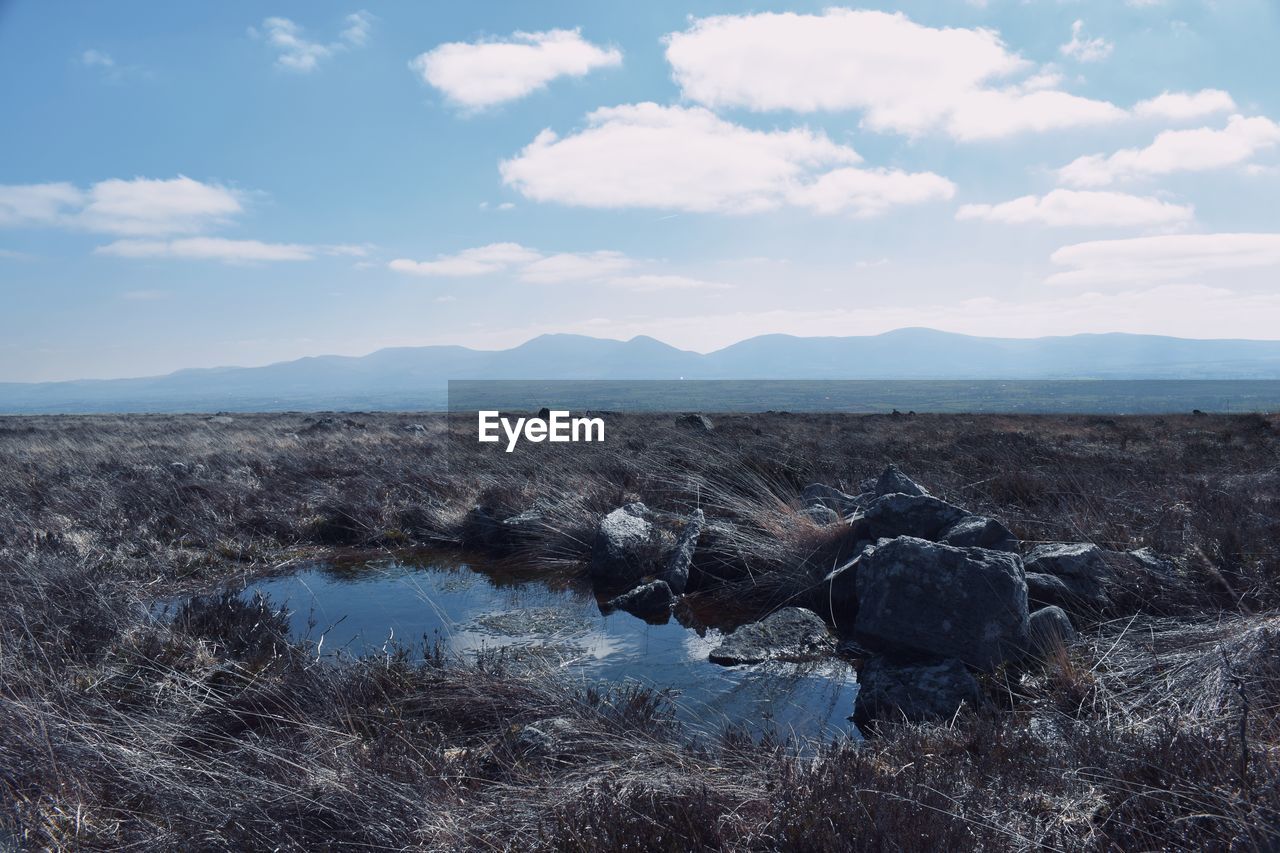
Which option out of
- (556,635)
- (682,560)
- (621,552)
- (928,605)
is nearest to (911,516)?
(928,605)

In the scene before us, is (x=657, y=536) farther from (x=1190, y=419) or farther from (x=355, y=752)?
(x=1190, y=419)

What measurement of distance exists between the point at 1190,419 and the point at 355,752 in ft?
134

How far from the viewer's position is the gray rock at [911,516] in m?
7.69

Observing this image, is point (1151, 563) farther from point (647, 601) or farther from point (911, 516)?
point (647, 601)

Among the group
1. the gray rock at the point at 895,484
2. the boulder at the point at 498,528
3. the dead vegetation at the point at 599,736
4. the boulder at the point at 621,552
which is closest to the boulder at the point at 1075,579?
the dead vegetation at the point at 599,736

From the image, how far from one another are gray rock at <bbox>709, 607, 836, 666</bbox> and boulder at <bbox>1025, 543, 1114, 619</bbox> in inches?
82.0

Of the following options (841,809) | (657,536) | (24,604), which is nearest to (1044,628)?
(841,809)

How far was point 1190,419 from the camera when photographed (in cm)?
3334

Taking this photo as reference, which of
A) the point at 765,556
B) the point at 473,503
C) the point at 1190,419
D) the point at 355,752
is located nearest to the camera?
the point at 355,752

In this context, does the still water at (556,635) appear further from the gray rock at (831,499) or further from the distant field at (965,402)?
the distant field at (965,402)

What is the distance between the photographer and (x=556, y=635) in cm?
719

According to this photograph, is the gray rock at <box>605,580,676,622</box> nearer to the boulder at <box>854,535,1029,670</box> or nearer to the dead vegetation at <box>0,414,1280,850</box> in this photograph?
the dead vegetation at <box>0,414,1280,850</box>

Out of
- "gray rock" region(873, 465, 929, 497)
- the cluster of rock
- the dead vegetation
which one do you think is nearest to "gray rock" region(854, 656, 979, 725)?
the cluster of rock

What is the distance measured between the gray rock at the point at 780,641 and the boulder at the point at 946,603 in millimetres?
476
